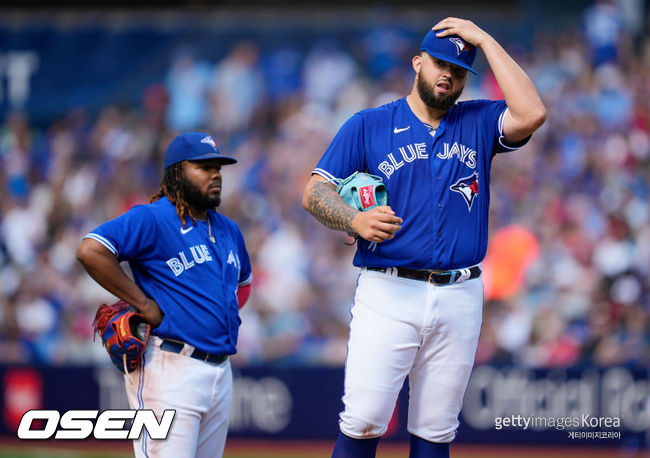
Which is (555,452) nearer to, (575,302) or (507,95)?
(575,302)

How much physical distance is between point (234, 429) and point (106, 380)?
145 cm

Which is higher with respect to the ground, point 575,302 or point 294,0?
point 294,0

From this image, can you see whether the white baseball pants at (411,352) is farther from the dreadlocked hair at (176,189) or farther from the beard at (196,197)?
the dreadlocked hair at (176,189)

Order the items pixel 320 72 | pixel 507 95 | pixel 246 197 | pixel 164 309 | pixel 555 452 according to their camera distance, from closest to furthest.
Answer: pixel 507 95 < pixel 164 309 < pixel 555 452 < pixel 246 197 < pixel 320 72

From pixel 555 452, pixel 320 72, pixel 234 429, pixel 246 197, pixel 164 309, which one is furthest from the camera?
pixel 320 72

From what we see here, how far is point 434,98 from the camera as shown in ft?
12.4

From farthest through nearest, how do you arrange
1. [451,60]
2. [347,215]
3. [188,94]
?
[188,94], [451,60], [347,215]

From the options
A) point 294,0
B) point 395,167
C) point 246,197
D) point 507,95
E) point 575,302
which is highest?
point 294,0

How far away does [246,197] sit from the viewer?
1093 cm

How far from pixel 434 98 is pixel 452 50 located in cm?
23

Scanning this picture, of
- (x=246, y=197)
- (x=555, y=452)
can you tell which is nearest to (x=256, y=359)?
(x=246, y=197)

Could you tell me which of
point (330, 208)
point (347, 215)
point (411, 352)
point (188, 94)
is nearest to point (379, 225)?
point (347, 215)

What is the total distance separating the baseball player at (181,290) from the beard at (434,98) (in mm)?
1074

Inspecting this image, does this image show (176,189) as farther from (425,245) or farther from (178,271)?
(425,245)
